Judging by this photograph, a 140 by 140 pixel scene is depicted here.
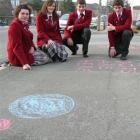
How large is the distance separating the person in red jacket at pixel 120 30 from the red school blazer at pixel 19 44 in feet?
6.77

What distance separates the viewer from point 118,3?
920cm

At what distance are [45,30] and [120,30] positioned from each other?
159 cm

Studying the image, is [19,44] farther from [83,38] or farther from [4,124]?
[4,124]

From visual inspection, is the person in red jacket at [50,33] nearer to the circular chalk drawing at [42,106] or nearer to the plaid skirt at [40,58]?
the plaid skirt at [40,58]

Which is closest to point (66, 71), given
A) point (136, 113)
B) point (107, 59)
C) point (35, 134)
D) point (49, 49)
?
point (49, 49)

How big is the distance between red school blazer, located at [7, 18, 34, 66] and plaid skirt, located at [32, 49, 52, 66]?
0.49ft

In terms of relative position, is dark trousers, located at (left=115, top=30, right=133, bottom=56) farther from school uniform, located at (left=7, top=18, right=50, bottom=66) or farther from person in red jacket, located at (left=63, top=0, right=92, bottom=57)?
school uniform, located at (left=7, top=18, right=50, bottom=66)

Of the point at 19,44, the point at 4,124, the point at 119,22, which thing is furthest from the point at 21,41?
the point at 4,124

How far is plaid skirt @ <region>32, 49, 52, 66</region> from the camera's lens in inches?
329

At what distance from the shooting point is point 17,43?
25.8 feet

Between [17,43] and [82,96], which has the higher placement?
[17,43]

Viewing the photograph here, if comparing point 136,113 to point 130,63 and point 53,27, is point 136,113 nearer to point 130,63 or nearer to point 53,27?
point 130,63

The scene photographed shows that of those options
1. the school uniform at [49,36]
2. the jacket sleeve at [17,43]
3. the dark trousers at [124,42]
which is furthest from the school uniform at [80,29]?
the jacket sleeve at [17,43]

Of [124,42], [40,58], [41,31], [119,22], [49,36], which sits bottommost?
[40,58]
